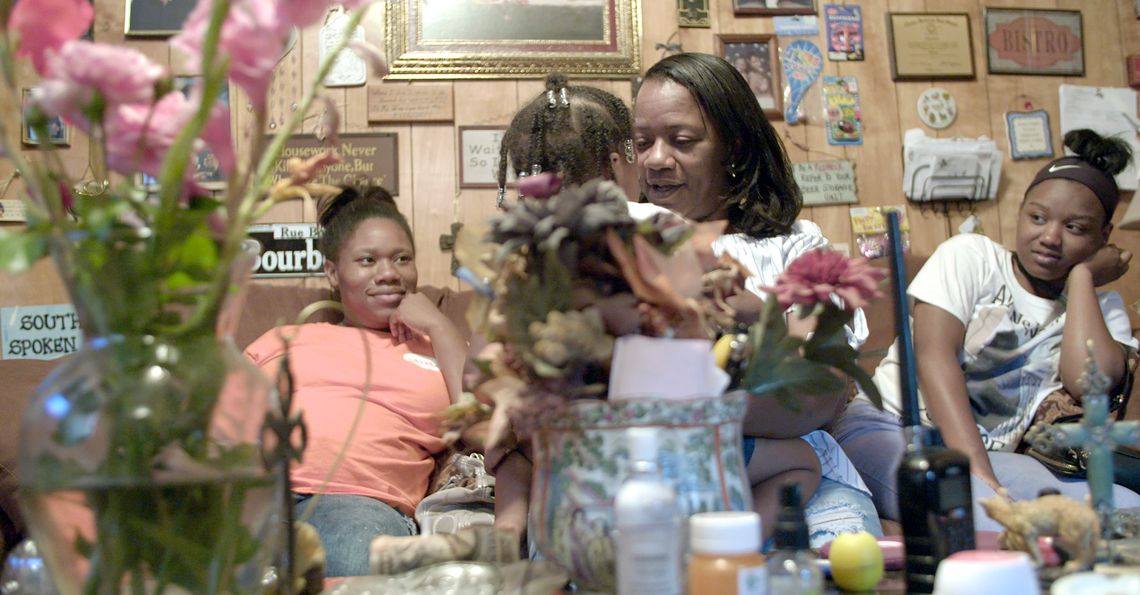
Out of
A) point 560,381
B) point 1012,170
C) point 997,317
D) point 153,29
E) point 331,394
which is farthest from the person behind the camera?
point 1012,170

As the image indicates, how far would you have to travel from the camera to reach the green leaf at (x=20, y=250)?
0.62m

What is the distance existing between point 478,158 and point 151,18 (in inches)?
36.4

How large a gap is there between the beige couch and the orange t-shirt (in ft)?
0.36

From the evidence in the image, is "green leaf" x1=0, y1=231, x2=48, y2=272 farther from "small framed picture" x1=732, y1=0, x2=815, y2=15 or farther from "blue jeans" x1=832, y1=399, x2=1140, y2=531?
"small framed picture" x1=732, y1=0, x2=815, y2=15

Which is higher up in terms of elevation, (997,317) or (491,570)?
(997,317)

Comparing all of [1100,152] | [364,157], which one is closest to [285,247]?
[364,157]

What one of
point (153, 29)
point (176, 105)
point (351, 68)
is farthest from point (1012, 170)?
point (176, 105)

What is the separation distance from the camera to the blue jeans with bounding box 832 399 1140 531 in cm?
170

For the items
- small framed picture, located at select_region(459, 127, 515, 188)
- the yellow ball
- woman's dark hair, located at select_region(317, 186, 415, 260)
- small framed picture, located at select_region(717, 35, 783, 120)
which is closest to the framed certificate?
small framed picture, located at select_region(717, 35, 783, 120)

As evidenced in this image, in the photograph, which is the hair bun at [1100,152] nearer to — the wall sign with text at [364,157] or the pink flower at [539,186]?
the wall sign with text at [364,157]

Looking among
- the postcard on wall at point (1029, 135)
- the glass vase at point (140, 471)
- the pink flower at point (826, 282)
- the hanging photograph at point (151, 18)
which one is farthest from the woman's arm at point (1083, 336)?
the hanging photograph at point (151, 18)

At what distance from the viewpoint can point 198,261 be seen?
0.67m

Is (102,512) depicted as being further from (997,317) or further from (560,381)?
(997,317)

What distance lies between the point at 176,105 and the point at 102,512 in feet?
0.85
